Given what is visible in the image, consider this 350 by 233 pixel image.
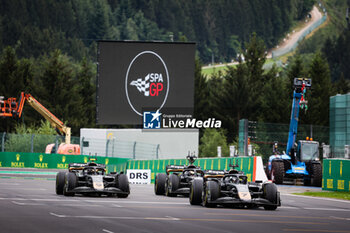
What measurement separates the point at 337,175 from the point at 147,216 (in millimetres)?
15017

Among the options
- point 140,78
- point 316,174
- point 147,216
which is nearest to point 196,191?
point 147,216

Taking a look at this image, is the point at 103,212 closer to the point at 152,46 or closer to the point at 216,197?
the point at 216,197

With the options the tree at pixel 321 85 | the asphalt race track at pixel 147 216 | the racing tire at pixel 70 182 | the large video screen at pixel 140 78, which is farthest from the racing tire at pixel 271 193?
the tree at pixel 321 85

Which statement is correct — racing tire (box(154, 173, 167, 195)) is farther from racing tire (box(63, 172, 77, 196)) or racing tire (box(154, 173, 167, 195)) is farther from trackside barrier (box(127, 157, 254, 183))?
racing tire (box(63, 172, 77, 196))

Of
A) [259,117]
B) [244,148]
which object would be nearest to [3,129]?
[259,117]

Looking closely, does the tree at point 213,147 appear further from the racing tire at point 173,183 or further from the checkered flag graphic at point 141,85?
the racing tire at point 173,183

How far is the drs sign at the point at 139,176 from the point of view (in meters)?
43.1

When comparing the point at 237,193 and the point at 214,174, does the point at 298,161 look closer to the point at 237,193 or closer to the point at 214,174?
the point at 214,174

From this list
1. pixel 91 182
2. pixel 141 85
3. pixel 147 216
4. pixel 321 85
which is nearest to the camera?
pixel 147 216

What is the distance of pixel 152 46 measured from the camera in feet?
196

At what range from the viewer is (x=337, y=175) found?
31688 mm

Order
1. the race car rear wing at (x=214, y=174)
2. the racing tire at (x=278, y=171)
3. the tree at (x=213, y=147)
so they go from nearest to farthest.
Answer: the race car rear wing at (x=214, y=174) < the racing tire at (x=278, y=171) < the tree at (x=213, y=147)

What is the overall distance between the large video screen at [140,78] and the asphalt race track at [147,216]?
33802mm

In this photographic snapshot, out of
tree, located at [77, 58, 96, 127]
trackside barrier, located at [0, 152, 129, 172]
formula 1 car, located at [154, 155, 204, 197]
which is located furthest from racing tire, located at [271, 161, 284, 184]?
tree, located at [77, 58, 96, 127]
